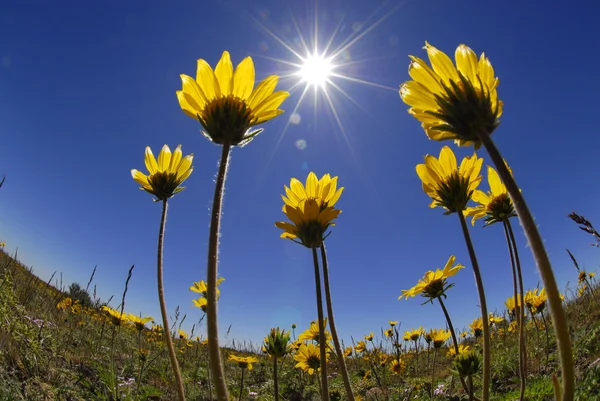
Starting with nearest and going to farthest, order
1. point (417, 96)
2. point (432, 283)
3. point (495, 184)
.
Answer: point (417, 96), point (495, 184), point (432, 283)

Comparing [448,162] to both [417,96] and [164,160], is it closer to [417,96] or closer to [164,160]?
[417,96]

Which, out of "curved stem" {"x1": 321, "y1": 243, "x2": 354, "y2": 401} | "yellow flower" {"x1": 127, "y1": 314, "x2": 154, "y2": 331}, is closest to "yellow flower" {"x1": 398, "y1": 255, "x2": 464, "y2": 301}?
"curved stem" {"x1": 321, "y1": 243, "x2": 354, "y2": 401}

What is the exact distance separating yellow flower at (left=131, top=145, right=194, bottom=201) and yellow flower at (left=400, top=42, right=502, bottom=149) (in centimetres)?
154

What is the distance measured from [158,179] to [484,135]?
1.94 m

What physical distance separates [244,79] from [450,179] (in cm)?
127

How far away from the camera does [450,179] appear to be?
2.12 metres

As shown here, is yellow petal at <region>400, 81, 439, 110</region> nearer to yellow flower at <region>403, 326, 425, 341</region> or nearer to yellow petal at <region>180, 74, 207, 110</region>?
yellow petal at <region>180, 74, 207, 110</region>

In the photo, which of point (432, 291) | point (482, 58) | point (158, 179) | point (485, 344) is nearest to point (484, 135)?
point (482, 58)

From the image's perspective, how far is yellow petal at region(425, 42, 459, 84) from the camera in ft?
4.60

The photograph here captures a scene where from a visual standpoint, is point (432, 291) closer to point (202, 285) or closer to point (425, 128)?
point (425, 128)

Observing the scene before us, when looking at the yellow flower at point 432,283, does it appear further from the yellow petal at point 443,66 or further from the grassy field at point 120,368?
the yellow petal at point 443,66

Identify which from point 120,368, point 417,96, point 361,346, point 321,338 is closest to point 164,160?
point 321,338

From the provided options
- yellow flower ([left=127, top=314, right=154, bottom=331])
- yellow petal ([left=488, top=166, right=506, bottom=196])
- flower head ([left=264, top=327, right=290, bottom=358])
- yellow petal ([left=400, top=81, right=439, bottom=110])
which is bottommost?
flower head ([left=264, top=327, right=290, bottom=358])

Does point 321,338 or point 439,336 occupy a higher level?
point 439,336
